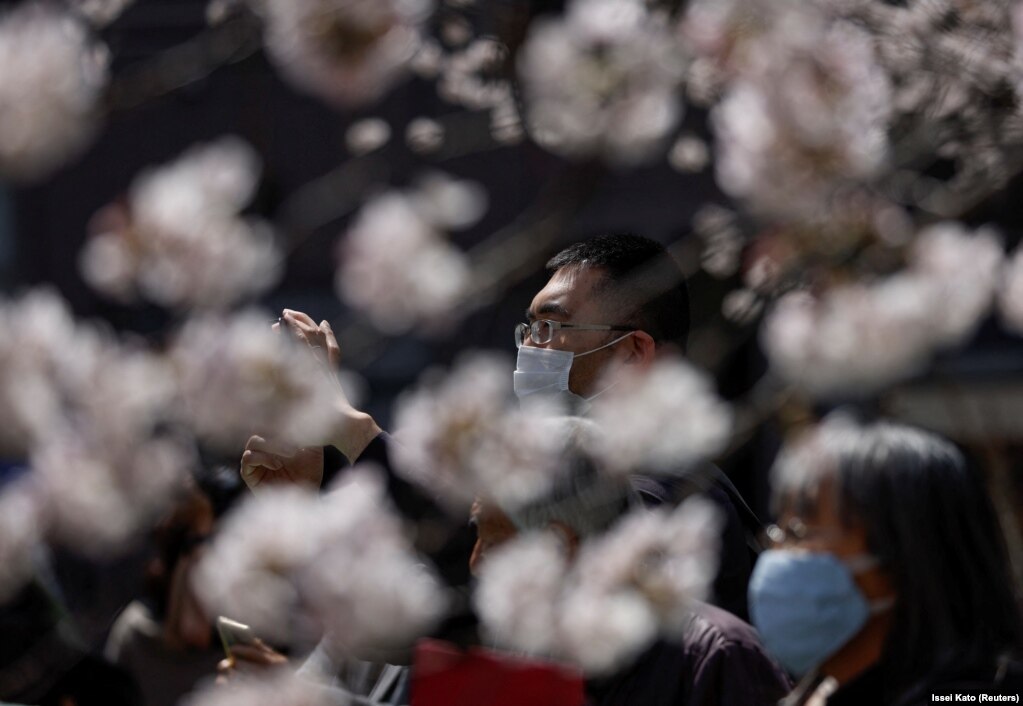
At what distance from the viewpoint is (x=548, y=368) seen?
2979mm

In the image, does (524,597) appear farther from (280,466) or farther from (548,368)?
(548,368)

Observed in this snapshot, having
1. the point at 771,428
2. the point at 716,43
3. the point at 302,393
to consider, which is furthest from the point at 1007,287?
the point at 771,428

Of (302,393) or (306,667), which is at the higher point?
(302,393)

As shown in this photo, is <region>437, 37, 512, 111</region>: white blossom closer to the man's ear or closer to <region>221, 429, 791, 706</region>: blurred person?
the man's ear

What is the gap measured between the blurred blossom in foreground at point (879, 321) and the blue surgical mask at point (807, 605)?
30cm

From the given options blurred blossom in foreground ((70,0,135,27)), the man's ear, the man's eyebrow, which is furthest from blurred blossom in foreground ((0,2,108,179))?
the man's ear

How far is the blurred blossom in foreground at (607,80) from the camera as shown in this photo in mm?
2471

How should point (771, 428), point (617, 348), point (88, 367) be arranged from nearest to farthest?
point (88, 367)
point (617, 348)
point (771, 428)

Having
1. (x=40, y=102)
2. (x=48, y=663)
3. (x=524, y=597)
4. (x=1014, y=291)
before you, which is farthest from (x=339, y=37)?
(x=48, y=663)

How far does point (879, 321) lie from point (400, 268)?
81cm

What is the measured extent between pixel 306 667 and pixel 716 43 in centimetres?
129

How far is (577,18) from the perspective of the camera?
8.68ft

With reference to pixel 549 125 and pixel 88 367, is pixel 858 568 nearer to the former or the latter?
pixel 549 125

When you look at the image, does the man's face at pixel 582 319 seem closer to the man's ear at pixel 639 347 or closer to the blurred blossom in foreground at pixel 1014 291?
the man's ear at pixel 639 347
